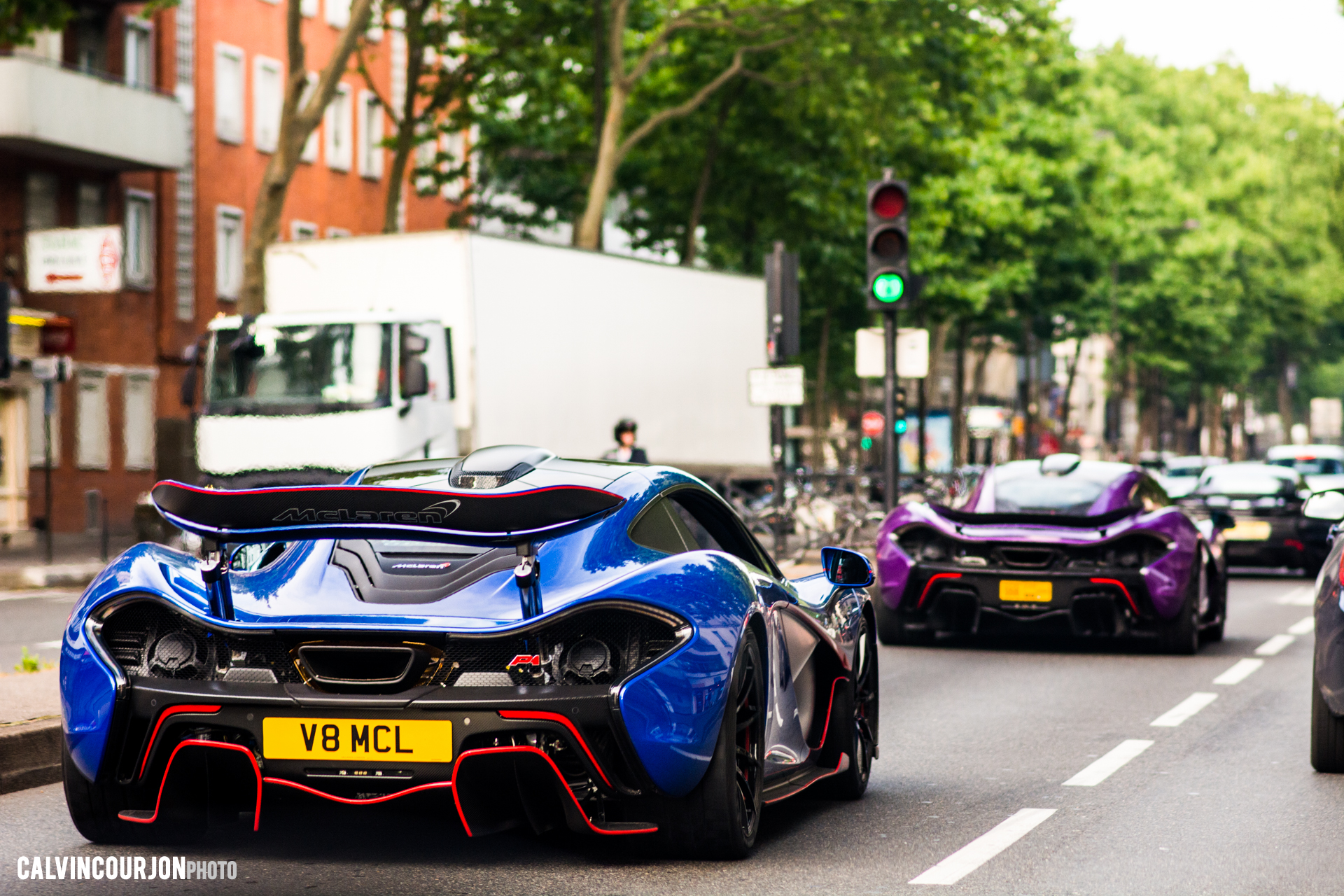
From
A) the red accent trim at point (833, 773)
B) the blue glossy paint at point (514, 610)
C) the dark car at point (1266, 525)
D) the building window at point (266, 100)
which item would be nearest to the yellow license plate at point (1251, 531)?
the dark car at point (1266, 525)

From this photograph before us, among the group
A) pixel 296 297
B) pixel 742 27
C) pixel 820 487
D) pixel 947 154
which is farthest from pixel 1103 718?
pixel 947 154

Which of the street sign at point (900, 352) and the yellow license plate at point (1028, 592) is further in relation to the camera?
the street sign at point (900, 352)

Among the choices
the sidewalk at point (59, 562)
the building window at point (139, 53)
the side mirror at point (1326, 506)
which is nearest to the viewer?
the side mirror at point (1326, 506)

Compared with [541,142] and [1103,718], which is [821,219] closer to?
[541,142]

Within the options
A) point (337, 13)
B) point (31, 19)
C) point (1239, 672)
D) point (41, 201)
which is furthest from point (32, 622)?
point (337, 13)

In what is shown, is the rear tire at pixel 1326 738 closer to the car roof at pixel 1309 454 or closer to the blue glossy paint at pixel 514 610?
the blue glossy paint at pixel 514 610

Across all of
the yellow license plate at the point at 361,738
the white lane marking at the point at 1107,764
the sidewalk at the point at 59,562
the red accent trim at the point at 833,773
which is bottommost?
the sidewalk at the point at 59,562

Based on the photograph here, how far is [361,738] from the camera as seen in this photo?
575 centimetres

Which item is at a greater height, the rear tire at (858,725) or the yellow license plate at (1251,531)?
the rear tire at (858,725)

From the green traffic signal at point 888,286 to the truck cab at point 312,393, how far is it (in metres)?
5.37

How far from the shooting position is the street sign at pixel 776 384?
23609 mm

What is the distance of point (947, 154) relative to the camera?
3738cm

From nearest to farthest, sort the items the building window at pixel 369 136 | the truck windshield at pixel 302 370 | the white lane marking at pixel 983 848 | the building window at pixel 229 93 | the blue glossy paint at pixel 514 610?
1. the blue glossy paint at pixel 514 610
2. the white lane marking at pixel 983 848
3. the truck windshield at pixel 302 370
4. the building window at pixel 229 93
5. the building window at pixel 369 136

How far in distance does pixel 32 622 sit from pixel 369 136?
34151mm
